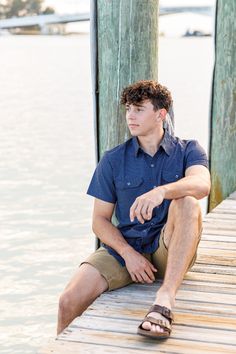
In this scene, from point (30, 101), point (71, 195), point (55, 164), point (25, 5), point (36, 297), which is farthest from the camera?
point (25, 5)

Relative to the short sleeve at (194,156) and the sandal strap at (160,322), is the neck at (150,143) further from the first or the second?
the sandal strap at (160,322)

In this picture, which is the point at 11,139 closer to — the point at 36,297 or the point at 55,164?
the point at 55,164

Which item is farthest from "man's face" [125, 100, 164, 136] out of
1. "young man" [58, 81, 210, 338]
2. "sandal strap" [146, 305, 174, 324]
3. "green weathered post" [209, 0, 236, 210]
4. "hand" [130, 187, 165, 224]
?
"green weathered post" [209, 0, 236, 210]

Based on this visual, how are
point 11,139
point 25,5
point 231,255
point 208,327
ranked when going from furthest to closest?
point 25,5, point 11,139, point 231,255, point 208,327

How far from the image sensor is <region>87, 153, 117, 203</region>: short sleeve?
4.08m

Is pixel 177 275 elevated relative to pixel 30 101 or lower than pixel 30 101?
elevated

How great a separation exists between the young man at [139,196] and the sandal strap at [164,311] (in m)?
0.22

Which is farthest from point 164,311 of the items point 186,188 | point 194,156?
point 194,156

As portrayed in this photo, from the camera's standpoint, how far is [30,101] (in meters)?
28.0

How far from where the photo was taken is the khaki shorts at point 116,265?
4.02 metres

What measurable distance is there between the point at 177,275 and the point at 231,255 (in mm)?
921

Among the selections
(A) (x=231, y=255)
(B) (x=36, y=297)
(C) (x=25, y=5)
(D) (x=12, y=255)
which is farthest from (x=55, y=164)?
(C) (x=25, y=5)

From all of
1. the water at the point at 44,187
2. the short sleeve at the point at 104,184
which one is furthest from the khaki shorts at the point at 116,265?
the water at the point at 44,187

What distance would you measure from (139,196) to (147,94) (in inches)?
18.0
